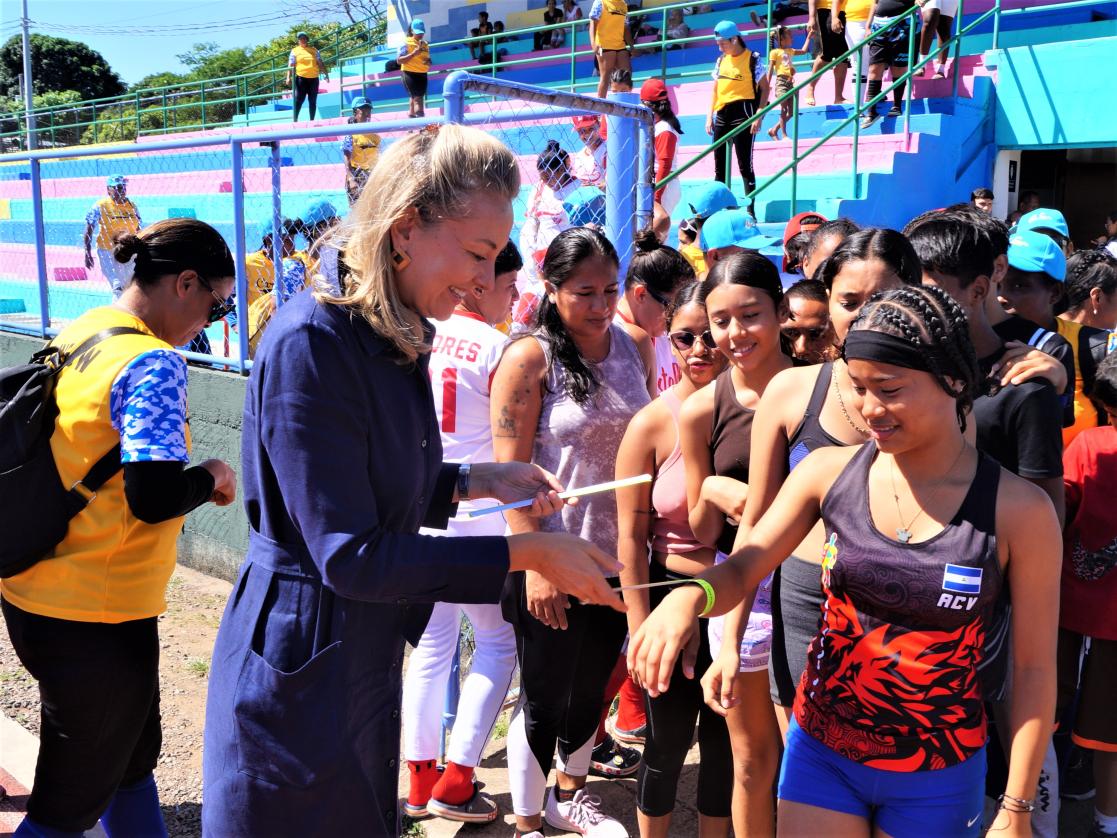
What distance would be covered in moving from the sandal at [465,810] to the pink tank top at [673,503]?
1257 mm

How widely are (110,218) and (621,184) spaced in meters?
4.22

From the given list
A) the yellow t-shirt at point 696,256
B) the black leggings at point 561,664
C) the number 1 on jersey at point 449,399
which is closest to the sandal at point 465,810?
the black leggings at point 561,664

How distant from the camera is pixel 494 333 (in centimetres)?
374

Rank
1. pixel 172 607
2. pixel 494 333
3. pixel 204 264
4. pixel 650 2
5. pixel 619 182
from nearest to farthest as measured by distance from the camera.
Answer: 1. pixel 204 264
2. pixel 494 333
3. pixel 619 182
4. pixel 172 607
5. pixel 650 2

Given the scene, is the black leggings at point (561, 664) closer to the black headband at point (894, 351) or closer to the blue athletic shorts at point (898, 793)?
the blue athletic shorts at point (898, 793)

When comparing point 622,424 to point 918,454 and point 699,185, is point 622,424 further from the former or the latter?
point 699,185

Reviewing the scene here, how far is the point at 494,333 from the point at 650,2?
18.5 m

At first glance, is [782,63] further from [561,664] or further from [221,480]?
[221,480]

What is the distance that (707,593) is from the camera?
6.96 feet

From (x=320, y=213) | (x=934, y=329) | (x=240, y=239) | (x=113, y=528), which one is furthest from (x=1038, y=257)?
(x=240, y=239)

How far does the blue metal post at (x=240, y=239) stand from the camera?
5492 mm

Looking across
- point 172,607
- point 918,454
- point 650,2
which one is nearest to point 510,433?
point 918,454

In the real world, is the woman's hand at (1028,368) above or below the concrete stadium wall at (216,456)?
above

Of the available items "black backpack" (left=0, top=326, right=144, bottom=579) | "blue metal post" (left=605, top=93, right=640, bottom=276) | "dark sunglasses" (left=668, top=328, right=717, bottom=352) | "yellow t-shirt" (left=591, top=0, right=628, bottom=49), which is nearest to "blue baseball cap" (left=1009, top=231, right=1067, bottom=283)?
"dark sunglasses" (left=668, top=328, right=717, bottom=352)
